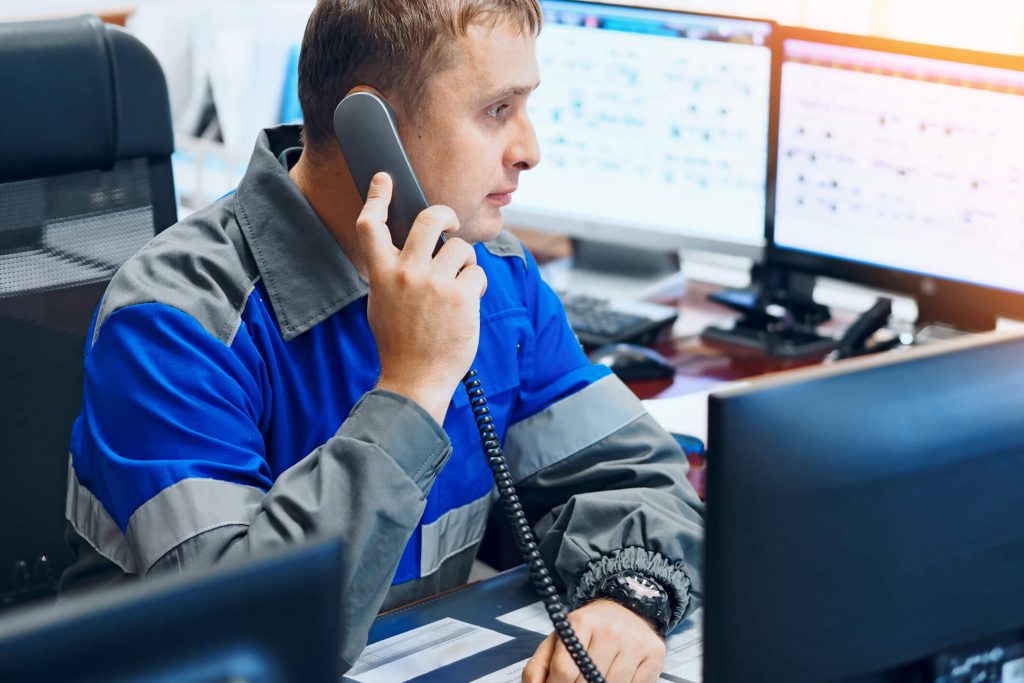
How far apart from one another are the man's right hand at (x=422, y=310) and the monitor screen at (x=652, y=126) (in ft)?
2.95

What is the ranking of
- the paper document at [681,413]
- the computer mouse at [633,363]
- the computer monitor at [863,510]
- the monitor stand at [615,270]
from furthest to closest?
the monitor stand at [615,270] → the computer mouse at [633,363] → the paper document at [681,413] → the computer monitor at [863,510]

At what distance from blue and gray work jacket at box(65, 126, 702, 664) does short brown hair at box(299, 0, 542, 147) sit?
0.10 m

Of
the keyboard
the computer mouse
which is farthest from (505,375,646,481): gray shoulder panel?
the keyboard

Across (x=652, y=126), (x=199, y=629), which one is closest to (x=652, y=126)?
(x=652, y=126)

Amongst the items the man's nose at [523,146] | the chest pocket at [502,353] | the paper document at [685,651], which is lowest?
the paper document at [685,651]

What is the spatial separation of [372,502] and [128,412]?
229 mm

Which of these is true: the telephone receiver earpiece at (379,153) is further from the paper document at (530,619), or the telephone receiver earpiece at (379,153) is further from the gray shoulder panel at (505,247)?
the paper document at (530,619)

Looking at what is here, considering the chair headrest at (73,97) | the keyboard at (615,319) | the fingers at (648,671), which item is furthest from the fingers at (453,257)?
the keyboard at (615,319)

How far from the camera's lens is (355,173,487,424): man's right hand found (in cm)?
113

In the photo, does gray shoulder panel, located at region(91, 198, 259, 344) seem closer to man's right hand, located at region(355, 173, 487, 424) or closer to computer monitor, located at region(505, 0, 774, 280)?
man's right hand, located at region(355, 173, 487, 424)

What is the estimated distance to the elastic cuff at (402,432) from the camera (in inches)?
42.8

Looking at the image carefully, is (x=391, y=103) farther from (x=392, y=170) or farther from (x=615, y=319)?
(x=615, y=319)


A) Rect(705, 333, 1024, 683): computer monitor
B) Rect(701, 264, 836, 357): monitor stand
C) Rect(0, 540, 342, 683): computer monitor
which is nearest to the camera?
Rect(0, 540, 342, 683): computer monitor

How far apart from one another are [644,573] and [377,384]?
0.99ft
